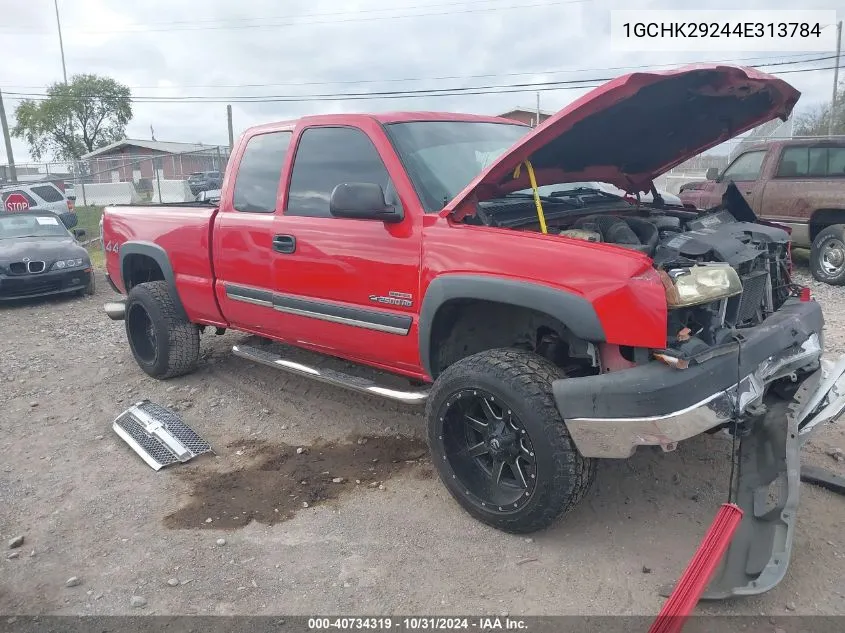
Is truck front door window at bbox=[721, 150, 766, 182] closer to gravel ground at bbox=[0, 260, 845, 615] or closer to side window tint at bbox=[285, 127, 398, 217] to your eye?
gravel ground at bbox=[0, 260, 845, 615]

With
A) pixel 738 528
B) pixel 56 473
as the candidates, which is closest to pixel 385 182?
pixel 738 528

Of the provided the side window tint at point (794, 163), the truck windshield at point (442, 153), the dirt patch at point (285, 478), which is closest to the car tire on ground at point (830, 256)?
the side window tint at point (794, 163)

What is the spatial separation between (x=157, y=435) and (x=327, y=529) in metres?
1.62

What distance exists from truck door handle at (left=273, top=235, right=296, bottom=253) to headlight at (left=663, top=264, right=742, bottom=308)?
222 cm

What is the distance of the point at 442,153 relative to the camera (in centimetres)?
375

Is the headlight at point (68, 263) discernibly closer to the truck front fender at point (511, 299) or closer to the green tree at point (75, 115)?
the truck front fender at point (511, 299)

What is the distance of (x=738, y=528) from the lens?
8.77 ft

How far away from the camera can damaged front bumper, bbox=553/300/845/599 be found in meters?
2.57

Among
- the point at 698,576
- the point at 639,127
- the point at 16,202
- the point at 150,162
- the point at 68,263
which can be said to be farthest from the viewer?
the point at 150,162

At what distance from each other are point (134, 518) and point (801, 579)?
3.10m

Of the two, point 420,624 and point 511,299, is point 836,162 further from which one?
point 420,624

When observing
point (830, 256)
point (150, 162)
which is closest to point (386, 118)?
point (830, 256)

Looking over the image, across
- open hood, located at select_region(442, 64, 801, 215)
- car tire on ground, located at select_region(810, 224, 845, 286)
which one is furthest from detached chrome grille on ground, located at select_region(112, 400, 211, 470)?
car tire on ground, located at select_region(810, 224, 845, 286)

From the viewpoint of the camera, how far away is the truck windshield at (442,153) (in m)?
3.53
